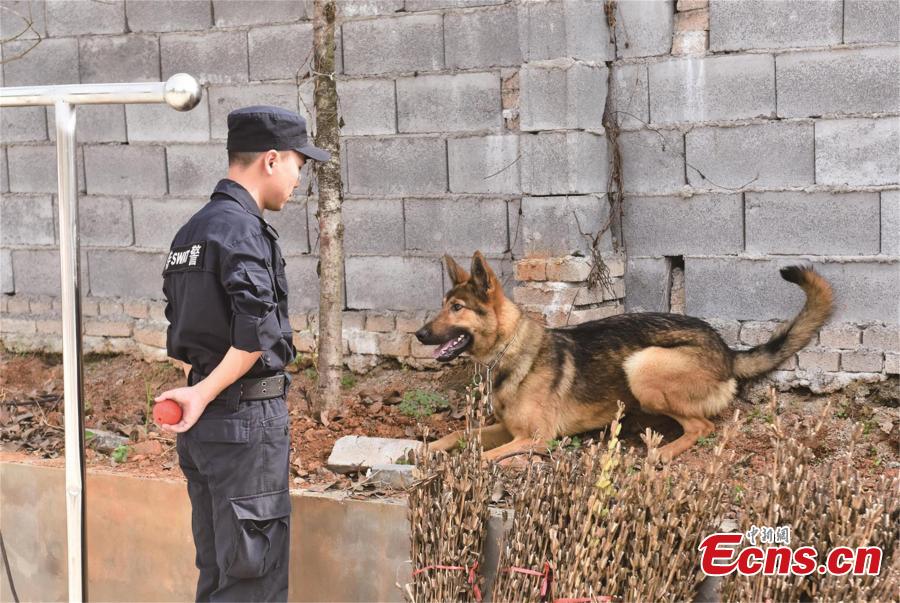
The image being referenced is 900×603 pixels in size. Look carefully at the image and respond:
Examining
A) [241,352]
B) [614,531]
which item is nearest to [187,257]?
[241,352]

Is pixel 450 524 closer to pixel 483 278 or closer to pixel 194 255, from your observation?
pixel 194 255

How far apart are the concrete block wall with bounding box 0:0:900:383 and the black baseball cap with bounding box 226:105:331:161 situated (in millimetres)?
2601

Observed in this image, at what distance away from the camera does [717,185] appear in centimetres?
568

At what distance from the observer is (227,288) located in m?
3.10

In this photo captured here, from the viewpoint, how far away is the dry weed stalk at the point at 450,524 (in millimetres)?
3605

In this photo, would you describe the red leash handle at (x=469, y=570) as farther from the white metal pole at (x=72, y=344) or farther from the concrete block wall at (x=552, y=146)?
the concrete block wall at (x=552, y=146)

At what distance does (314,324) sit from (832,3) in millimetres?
3855

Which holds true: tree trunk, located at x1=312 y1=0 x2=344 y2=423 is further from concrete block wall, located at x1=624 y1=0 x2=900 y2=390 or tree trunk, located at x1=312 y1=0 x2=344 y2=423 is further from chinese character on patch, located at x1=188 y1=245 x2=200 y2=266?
chinese character on patch, located at x1=188 y1=245 x2=200 y2=266

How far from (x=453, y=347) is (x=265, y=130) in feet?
7.21

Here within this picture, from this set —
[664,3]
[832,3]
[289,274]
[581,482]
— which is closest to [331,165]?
[289,274]

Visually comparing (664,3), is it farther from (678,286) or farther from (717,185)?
(678,286)

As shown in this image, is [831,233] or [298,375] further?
[298,375]

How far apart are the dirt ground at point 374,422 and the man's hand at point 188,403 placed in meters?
1.00

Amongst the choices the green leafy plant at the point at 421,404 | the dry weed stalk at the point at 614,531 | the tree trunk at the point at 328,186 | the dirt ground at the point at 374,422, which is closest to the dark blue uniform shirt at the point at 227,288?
the dirt ground at the point at 374,422
